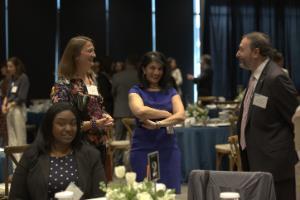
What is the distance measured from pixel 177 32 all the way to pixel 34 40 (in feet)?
10.5

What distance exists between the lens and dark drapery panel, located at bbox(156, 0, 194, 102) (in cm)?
1309

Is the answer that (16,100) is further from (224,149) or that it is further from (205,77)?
(205,77)

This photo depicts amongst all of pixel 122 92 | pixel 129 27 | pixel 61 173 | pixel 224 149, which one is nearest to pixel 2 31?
pixel 129 27

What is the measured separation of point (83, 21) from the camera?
40.5 feet

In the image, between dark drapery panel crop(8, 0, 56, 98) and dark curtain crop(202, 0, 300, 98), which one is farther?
dark curtain crop(202, 0, 300, 98)

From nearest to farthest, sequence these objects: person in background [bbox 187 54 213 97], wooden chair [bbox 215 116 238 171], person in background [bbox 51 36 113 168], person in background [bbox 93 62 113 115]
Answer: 1. person in background [bbox 51 36 113 168]
2. wooden chair [bbox 215 116 238 171]
3. person in background [bbox 93 62 113 115]
4. person in background [bbox 187 54 213 97]

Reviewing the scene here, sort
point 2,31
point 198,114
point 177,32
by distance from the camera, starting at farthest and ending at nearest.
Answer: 1. point 177,32
2. point 2,31
3. point 198,114

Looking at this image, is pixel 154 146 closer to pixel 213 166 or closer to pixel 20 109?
pixel 213 166

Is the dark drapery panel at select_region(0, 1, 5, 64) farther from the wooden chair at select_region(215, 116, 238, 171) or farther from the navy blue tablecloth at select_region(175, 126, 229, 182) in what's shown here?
the wooden chair at select_region(215, 116, 238, 171)

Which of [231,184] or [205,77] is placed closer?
[231,184]

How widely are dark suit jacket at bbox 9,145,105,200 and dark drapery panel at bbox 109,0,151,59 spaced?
9811mm

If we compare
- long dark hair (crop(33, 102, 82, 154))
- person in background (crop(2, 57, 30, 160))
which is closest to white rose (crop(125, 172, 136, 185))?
long dark hair (crop(33, 102, 82, 154))

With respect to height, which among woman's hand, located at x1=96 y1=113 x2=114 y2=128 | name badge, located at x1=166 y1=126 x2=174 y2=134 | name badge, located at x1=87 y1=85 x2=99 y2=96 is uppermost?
name badge, located at x1=87 y1=85 x2=99 y2=96

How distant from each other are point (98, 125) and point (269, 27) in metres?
10.6
